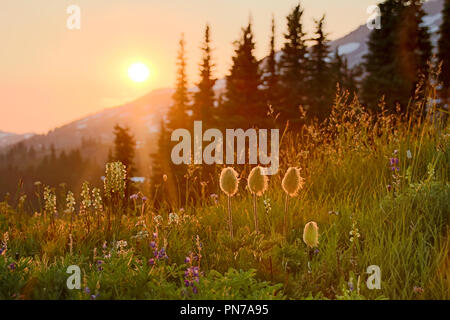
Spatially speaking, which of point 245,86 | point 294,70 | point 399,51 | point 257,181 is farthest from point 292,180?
point 294,70

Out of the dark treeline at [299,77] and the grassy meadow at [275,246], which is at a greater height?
the dark treeline at [299,77]

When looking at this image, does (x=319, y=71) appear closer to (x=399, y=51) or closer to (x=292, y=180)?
(x=399, y=51)

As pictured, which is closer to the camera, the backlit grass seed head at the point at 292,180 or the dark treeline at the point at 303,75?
the backlit grass seed head at the point at 292,180

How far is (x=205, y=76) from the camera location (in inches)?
1668

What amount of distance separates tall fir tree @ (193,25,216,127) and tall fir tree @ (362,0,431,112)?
15.6m

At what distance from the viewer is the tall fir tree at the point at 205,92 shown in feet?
137

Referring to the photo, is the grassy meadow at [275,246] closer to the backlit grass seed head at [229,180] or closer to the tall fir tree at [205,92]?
the backlit grass seed head at [229,180]

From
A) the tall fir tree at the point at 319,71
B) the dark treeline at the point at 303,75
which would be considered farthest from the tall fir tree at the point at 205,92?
the tall fir tree at the point at 319,71

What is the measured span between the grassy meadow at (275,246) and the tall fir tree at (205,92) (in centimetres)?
3650

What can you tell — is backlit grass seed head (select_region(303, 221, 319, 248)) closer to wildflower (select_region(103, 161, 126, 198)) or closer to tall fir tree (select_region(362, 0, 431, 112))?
wildflower (select_region(103, 161, 126, 198))

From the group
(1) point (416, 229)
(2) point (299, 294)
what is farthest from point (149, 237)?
(1) point (416, 229)

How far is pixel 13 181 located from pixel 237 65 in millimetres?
134558

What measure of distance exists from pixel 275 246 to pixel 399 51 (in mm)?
36896
